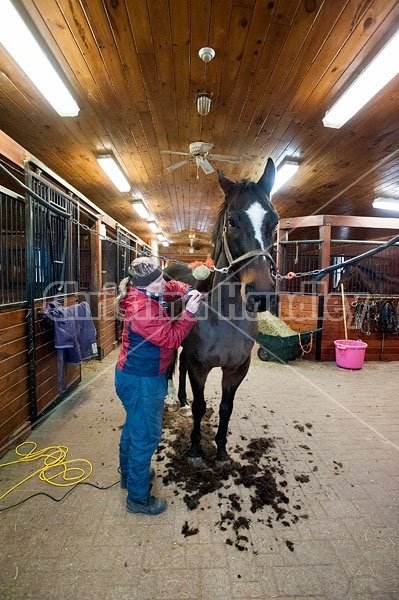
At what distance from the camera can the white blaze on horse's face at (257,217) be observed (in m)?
1.50

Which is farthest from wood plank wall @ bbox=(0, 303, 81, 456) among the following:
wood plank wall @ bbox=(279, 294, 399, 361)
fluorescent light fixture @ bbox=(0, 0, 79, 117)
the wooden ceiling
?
wood plank wall @ bbox=(279, 294, 399, 361)

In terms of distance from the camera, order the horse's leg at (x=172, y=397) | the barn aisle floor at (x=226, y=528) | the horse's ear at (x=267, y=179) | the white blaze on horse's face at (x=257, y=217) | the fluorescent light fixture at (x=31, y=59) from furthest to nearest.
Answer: the horse's leg at (x=172, y=397) < the fluorescent light fixture at (x=31, y=59) < the horse's ear at (x=267, y=179) < the white blaze on horse's face at (x=257, y=217) < the barn aisle floor at (x=226, y=528)

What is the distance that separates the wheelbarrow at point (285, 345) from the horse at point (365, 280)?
1176 millimetres

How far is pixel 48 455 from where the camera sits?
2033 millimetres

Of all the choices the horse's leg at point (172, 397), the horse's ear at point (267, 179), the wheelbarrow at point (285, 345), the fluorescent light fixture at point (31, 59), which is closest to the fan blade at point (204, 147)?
the fluorescent light fixture at point (31, 59)

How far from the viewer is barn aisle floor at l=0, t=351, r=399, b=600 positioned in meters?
1.18

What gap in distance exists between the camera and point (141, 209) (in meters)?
6.95

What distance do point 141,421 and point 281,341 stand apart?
329cm

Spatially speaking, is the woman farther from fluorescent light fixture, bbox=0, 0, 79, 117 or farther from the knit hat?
fluorescent light fixture, bbox=0, 0, 79, 117

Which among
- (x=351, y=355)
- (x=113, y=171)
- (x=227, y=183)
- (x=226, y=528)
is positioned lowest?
(x=226, y=528)

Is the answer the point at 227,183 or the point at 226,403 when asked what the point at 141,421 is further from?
the point at 227,183

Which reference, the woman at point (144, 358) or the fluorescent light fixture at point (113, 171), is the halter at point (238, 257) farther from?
the fluorescent light fixture at point (113, 171)

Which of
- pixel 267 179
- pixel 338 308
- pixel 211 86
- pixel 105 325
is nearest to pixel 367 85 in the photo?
pixel 211 86

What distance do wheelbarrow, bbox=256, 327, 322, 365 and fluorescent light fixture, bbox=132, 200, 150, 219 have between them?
13.6ft
